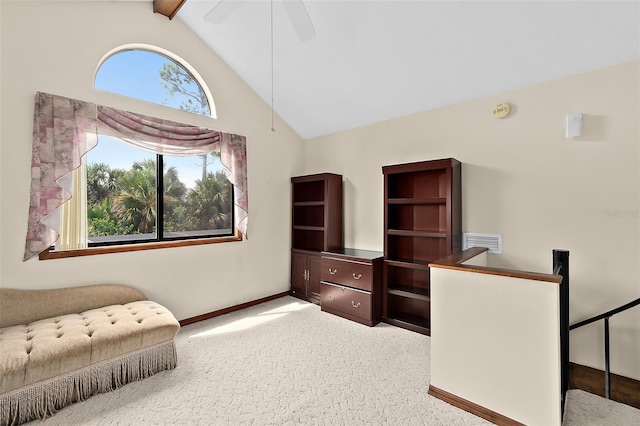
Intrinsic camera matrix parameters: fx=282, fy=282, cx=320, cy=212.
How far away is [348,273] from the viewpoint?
3.24 meters

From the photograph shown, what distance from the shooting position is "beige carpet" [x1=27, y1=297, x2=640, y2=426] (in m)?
1.71

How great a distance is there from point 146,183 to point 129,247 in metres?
0.68

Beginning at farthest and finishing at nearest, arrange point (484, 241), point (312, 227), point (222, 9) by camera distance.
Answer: point (312, 227), point (484, 241), point (222, 9)

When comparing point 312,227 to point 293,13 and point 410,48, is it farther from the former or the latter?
point 293,13

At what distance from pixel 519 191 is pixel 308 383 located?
7.90ft

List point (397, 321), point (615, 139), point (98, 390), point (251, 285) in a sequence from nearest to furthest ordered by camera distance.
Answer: point (98, 390) < point (615, 139) < point (397, 321) < point (251, 285)

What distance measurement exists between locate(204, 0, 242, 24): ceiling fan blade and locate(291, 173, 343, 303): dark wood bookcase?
2.02m

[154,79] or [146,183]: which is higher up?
[154,79]

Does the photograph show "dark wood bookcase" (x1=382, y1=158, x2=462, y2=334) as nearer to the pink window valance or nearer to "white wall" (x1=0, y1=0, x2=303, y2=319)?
"white wall" (x1=0, y1=0, x2=303, y2=319)

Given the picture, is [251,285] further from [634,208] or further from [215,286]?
[634,208]

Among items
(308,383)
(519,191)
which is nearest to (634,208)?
(519,191)

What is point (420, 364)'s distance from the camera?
2.28 m

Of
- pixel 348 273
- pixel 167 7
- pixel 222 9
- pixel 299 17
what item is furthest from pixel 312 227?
pixel 167 7

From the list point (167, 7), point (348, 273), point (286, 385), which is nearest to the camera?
point (286, 385)
